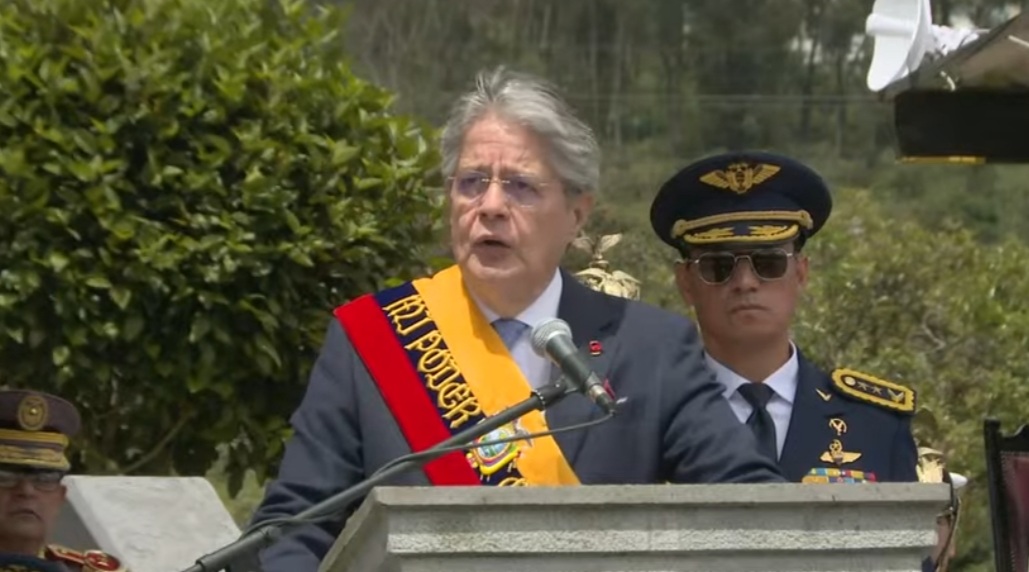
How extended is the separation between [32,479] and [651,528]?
9.23ft

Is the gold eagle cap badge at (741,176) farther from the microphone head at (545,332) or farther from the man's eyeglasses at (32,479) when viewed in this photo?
the man's eyeglasses at (32,479)

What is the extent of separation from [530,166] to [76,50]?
10.1 ft

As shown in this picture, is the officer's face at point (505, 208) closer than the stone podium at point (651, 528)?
No

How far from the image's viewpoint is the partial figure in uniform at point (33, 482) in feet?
19.0

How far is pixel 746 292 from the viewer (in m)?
4.94

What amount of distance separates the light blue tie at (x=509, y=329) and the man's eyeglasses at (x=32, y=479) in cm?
173

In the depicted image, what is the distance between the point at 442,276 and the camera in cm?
480

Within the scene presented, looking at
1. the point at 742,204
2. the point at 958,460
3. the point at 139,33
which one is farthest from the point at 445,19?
the point at 742,204

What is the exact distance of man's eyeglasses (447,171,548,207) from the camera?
455 centimetres

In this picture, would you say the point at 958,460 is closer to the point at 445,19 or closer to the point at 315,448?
the point at 315,448

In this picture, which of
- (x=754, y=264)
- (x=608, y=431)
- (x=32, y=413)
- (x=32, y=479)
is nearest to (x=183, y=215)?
(x=32, y=413)

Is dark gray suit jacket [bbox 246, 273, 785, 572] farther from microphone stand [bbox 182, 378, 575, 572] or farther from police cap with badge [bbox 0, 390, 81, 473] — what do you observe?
police cap with badge [bbox 0, 390, 81, 473]

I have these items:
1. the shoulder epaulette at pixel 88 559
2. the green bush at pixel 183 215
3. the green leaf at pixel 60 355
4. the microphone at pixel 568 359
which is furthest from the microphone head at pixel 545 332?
the green leaf at pixel 60 355

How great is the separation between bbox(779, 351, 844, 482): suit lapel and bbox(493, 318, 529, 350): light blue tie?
0.67 m
